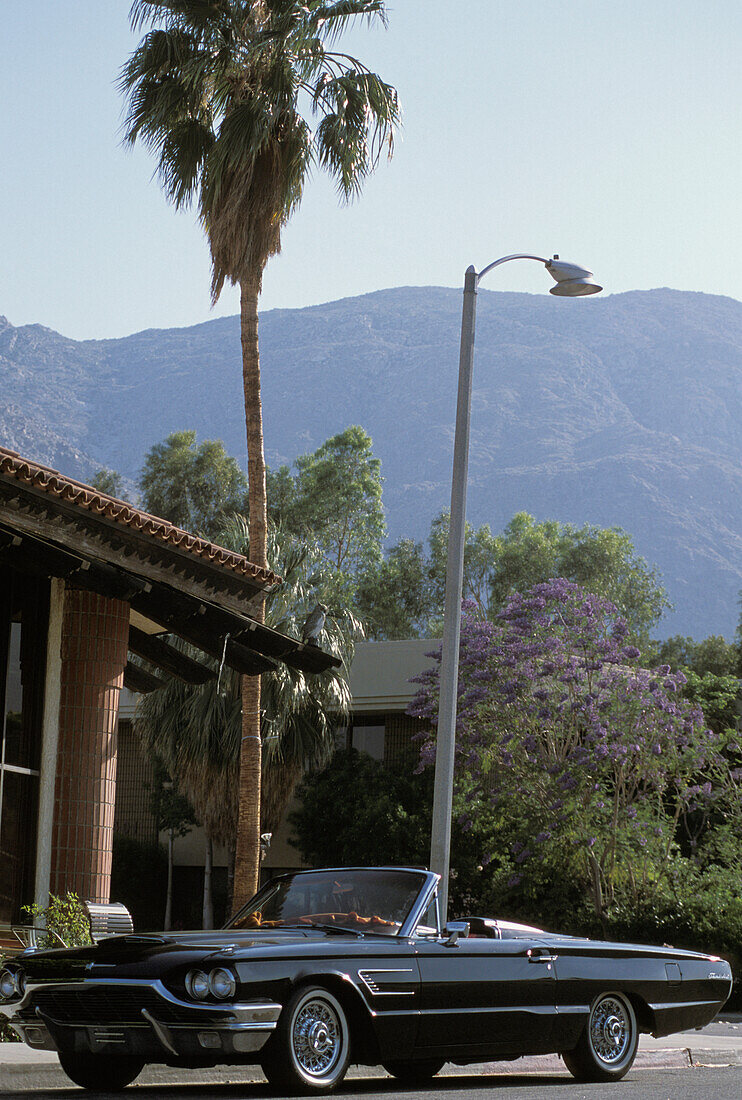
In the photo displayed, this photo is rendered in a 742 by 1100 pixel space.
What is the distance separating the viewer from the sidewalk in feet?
28.2

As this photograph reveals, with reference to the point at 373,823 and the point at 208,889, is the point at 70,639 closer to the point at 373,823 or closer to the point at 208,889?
the point at 373,823

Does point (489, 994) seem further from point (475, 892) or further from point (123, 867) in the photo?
point (123, 867)

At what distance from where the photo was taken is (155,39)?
19.6 m

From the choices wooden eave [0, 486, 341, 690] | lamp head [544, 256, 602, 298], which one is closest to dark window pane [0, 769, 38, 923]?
wooden eave [0, 486, 341, 690]

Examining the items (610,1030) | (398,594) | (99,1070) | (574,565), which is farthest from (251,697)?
(398,594)

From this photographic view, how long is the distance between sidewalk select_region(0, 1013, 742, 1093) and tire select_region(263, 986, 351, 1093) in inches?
50.5

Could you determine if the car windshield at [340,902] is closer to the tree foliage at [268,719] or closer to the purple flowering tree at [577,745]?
the purple flowering tree at [577,745]

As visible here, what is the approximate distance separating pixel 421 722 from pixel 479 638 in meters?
5.67

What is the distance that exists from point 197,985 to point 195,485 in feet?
175

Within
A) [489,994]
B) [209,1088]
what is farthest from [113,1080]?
[489,994]

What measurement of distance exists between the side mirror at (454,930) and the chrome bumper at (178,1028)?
57.6 inches

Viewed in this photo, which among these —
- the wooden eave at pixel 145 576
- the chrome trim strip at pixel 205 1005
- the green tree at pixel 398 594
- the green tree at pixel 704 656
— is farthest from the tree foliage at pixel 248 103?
the green tree at pixel 398 594

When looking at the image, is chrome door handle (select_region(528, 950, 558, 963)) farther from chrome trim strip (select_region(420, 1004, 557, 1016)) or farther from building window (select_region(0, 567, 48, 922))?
building window (select_region(0, 567, 48, 922))

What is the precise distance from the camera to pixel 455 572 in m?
14.5
